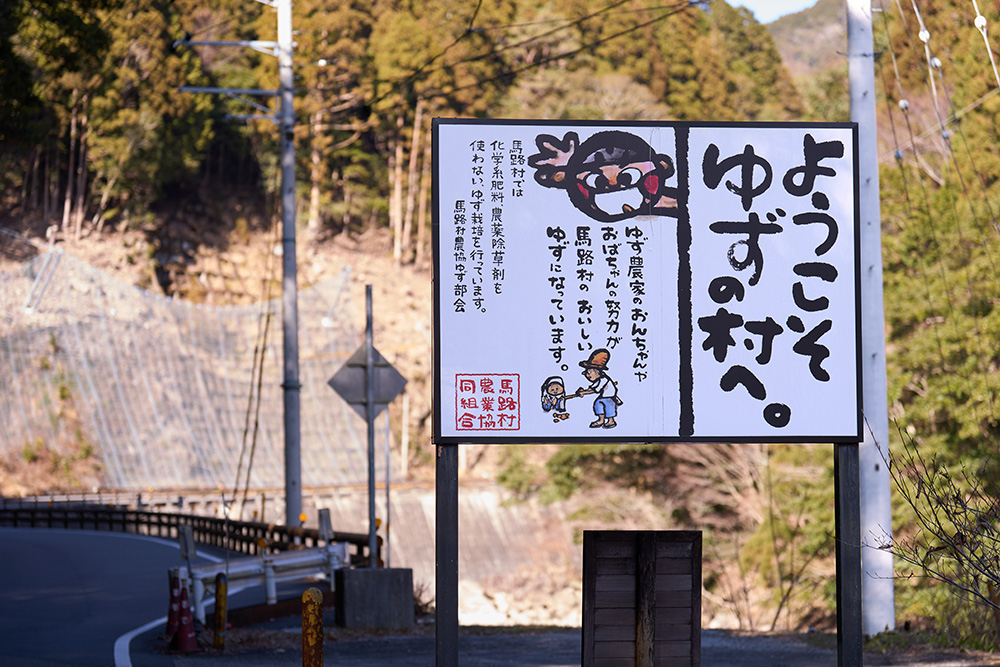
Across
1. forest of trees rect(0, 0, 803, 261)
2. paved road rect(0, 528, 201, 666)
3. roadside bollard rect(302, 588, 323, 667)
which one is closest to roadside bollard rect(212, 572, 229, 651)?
paved road rect(0, 528, 201, 666)

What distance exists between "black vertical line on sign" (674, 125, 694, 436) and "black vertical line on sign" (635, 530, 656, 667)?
0.83 meters

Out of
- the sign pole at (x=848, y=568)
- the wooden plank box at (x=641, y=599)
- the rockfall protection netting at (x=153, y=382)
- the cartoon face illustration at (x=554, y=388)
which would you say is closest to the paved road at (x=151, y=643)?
the sign pole at (x=848, y=568)

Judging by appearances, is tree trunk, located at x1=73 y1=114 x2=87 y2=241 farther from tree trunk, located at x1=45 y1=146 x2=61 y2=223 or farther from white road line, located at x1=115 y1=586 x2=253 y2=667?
white road line, located at x1=115 y1=586 x2=253 y2=667

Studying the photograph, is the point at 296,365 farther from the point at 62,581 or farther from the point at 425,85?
the point at 425,85

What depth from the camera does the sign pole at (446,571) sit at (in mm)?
6617

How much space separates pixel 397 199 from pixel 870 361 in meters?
60.5

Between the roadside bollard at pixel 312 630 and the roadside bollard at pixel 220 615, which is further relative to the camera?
the roadside bollard at pixel 220 615

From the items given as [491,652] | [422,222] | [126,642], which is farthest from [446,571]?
[422,222]

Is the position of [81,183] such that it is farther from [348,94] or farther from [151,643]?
[151,643]

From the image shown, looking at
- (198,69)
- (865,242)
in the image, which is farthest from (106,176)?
(865,242)

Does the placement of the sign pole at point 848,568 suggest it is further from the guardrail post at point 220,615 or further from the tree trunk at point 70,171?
the tree trunk at point 70,171

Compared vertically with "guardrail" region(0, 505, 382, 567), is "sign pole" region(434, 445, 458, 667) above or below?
above

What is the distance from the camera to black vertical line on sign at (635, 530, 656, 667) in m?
6.31

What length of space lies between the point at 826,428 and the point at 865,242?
5345 millimetres
